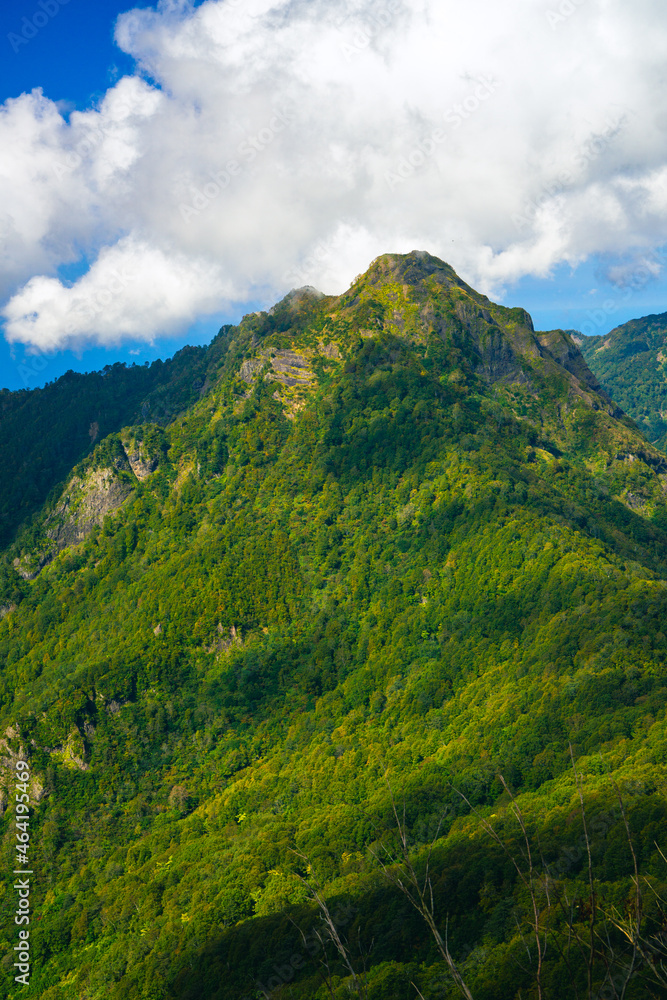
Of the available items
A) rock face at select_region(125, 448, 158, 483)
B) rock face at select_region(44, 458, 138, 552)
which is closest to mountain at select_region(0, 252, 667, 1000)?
rock face at select_region(44, 458, 138, 552)

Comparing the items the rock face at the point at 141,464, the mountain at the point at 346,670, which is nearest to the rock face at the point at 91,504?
the mountain at the point at 346,670

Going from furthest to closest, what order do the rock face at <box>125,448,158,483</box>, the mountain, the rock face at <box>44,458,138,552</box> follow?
the rock face at <box>125,448,158,483</box> < the rock face at <box>44,458,138,552</box> < the mountain

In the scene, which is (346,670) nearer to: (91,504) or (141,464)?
(141,464)

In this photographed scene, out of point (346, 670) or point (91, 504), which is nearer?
point (346, 670)

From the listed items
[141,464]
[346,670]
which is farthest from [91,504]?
[346,670]

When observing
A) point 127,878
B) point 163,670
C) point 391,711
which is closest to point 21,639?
point 163,670

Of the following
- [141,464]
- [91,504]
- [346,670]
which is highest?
[141,464]

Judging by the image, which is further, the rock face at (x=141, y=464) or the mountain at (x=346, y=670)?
the rock face at (x=141, y=464)

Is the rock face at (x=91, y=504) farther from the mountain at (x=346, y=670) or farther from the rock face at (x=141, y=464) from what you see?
the rock face at (x=141, y=464)

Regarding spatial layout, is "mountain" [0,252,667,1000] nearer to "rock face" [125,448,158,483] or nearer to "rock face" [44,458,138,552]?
"rock face" [44,458,138,552]
